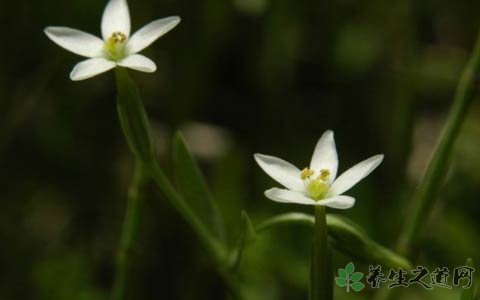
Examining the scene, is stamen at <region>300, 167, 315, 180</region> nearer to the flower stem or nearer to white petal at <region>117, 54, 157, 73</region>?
the flower stem

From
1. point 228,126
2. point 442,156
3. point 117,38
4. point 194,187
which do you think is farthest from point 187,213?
point 228,126

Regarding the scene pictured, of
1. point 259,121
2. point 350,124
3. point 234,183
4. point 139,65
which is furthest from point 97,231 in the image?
point 139,65

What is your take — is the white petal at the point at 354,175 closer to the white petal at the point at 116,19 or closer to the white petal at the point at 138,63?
the white petal at the point at 138,63

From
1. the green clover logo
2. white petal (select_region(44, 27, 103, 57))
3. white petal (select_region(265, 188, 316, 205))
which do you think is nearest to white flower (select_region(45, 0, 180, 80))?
white petal (select_region(44, 27, 103, 57))

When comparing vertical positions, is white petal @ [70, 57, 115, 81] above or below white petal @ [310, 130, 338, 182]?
above

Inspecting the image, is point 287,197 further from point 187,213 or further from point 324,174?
point 187,213

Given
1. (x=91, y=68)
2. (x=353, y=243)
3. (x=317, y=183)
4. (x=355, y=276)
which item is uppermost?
(x=91, y=68)
